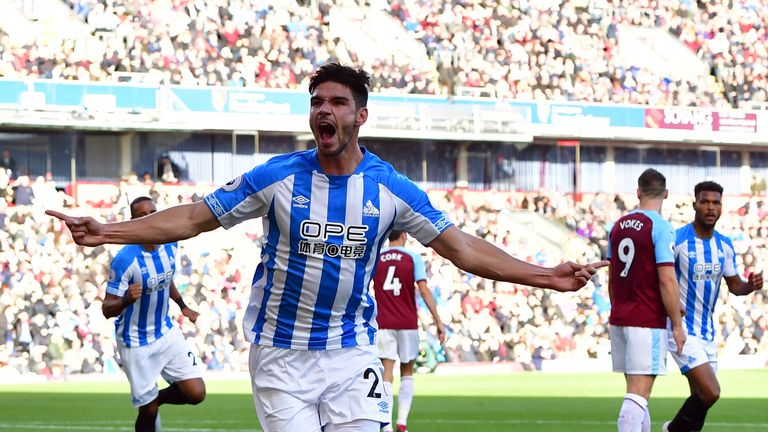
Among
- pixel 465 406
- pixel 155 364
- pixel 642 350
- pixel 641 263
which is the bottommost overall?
pixel 465 406

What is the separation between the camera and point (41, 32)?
30766mm

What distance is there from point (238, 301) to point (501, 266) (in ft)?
68.4

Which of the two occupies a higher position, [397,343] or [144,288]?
[144,288]

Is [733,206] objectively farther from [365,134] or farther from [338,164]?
[338,164]

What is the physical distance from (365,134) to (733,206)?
13.7 m

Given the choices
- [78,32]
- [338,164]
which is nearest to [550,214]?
[78,32]

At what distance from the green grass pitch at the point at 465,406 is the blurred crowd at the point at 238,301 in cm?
129

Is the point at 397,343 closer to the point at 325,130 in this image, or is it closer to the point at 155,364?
the point at 155,364

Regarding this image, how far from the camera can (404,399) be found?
46.7 ft

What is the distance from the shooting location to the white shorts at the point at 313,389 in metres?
6.18

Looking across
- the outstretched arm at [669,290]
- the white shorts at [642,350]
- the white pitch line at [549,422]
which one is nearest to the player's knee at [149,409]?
the white shorts at [642,350]

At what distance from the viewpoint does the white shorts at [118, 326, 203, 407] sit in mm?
11867

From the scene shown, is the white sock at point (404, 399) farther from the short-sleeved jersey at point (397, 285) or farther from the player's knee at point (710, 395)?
the player's knee at point (710, 395)

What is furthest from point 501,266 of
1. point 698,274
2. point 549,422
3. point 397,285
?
point 549,422
